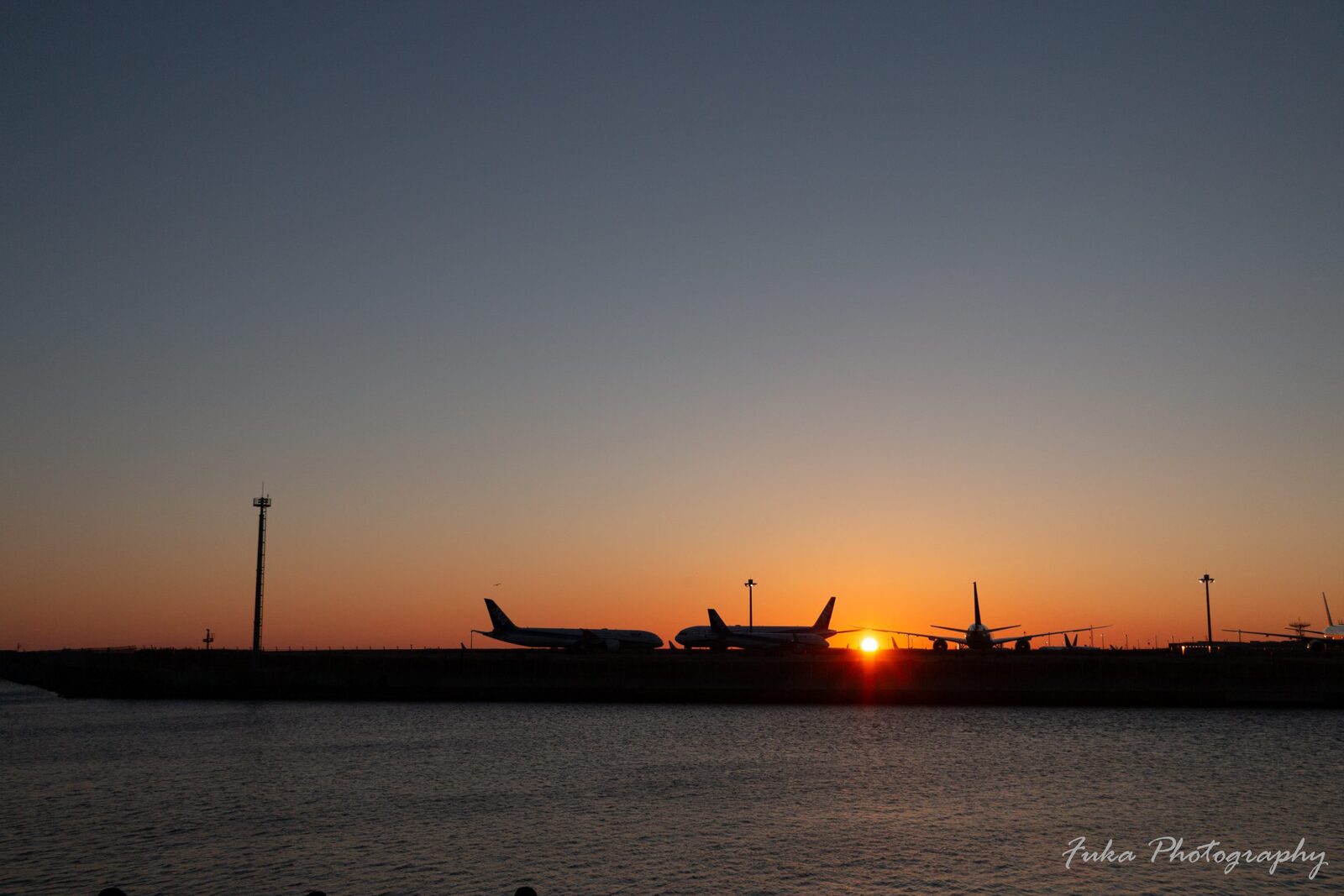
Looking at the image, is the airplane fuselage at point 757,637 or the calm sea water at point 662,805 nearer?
the calm sea water at point 662,805

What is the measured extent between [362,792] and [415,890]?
21.4 metres

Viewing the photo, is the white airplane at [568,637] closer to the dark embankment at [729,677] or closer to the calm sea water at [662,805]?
the dark embankment at [729,677]

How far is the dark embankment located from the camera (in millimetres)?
105062

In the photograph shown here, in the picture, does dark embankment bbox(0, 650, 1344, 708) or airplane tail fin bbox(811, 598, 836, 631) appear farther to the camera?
airplane tail fin bbox(811, 598, 836, 631)

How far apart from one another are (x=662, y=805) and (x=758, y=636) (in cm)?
9262

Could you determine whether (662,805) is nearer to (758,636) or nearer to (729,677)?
(729,677)

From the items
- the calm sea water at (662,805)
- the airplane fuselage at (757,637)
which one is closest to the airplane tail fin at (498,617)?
the airplane fuselage at (757,637)

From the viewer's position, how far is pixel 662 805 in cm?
5100

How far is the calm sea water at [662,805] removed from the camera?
37.5m

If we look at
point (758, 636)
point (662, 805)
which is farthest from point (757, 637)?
point (662, 805)

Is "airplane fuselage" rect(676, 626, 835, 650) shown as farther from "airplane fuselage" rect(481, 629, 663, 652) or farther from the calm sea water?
the calm sea water

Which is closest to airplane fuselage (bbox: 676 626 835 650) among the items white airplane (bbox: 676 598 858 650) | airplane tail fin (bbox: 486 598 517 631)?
white airplane (bbox: 676 598 858 650)

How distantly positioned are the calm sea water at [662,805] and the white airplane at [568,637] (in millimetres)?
53047

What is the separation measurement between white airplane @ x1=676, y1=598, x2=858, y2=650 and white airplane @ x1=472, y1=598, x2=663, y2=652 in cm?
622
